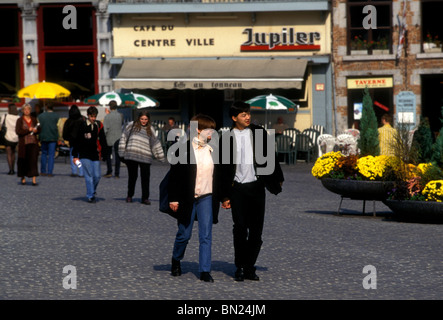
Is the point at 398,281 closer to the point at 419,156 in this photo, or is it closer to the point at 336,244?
the point at 336,244

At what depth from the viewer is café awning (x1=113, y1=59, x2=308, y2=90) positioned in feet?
95.1

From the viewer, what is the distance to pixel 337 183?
585 inches

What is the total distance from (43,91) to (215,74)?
5337 mm

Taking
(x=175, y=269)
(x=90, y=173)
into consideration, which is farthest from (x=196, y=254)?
(x=90, y=173)

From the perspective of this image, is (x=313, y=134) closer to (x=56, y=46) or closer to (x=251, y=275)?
(x=56, y=46)

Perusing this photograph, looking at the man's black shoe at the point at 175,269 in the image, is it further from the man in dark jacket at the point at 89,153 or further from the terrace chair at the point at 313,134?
the terrace chair at the point at 313,134

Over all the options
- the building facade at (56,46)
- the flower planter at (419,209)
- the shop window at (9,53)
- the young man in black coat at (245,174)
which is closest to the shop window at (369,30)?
the building facade at (56,46)

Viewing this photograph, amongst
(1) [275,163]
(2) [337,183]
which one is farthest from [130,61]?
(1) [275,163]

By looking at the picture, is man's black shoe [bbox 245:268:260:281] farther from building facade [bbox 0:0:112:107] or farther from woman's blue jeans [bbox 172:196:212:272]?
building facade [bbox 0:0:112:107]

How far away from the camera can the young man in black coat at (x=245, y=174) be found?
9.09 meters

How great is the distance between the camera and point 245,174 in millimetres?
9125

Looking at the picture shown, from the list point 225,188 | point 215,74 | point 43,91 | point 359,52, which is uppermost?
point 359,52

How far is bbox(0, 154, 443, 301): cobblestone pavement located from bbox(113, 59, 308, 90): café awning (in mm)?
12142

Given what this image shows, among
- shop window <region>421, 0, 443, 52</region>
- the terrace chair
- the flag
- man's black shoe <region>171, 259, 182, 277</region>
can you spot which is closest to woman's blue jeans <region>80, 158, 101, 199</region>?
man's black shoe <region>171, 259, 182, 277</region>
